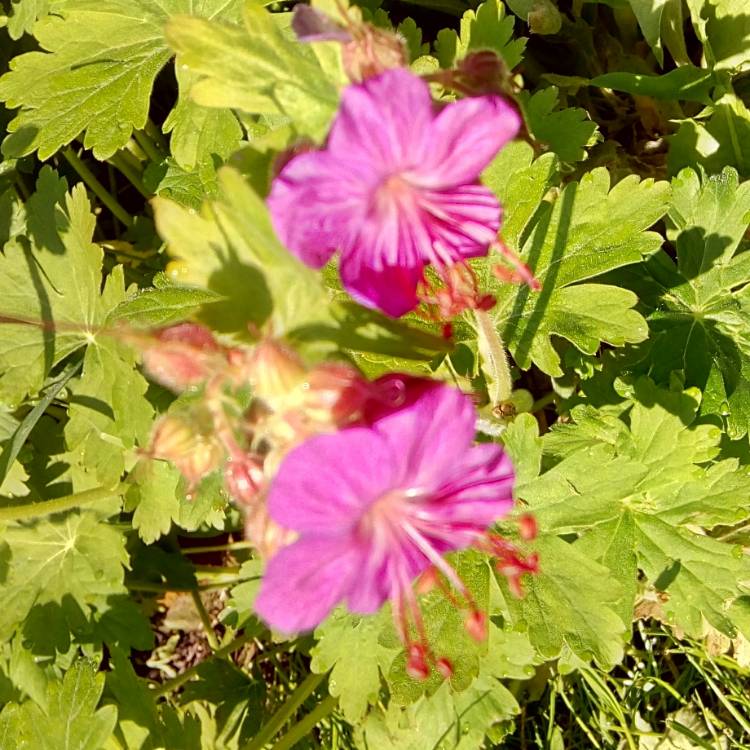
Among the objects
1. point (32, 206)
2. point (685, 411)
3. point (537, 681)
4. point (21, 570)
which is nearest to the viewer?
point (685, 411)

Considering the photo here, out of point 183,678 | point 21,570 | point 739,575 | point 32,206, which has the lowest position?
point 183,678

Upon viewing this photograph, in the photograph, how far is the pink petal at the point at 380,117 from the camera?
1173 mm

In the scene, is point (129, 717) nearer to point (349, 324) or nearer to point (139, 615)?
point (139, 615)

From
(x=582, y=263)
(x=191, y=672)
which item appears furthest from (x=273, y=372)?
(x=191, y=672)

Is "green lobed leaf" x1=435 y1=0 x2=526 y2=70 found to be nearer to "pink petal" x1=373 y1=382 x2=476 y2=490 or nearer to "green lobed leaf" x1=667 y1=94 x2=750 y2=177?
"green lobed leaf" x1=667 y1=94 x2=750 y2=177

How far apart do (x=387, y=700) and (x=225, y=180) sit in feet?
7.52

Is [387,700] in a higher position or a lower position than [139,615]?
lower

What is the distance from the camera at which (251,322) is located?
1352mm

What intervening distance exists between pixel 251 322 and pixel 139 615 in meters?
2.05

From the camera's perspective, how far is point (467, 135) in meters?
1.27

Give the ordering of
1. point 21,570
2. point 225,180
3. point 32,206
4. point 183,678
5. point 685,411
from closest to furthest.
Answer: point 225,180
point 685,411
point 32,206
point 21,570
point 183,678

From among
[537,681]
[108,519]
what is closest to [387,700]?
[537,681]

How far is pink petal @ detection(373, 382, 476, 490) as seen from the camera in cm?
117

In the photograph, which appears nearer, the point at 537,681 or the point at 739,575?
the point at 739,575
